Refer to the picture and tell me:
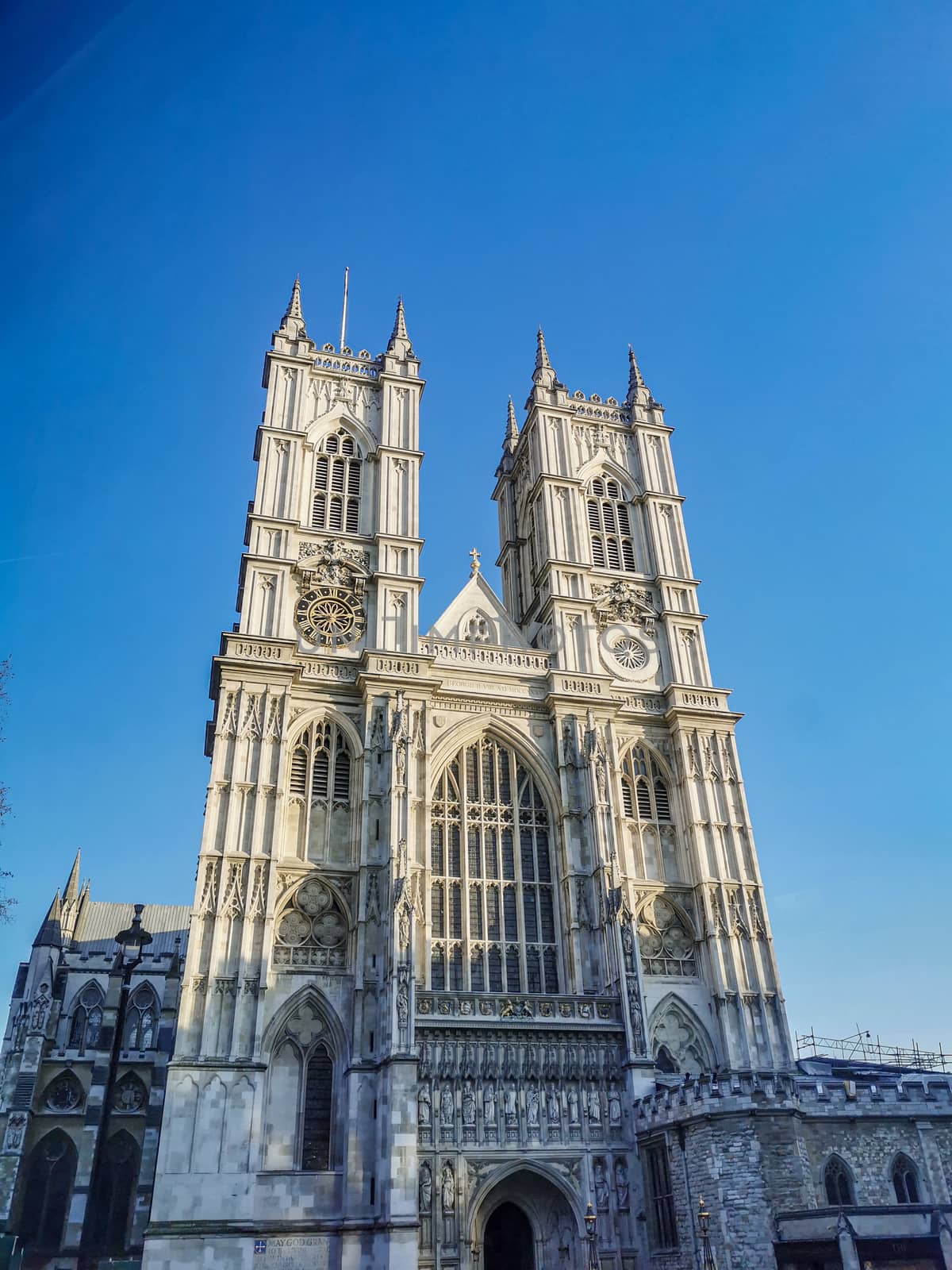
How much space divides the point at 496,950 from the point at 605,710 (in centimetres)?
977

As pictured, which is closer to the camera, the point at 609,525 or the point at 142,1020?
the point at 609,525

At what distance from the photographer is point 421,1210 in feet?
85.0

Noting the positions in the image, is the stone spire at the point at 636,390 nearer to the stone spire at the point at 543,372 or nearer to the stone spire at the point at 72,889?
the stone spire at the point at 543,372

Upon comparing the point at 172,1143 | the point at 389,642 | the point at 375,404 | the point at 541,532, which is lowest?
the point at 172,1143

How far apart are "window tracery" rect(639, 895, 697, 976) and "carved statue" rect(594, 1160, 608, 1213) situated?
674 cm

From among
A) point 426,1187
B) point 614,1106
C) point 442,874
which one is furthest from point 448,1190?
point 442,874

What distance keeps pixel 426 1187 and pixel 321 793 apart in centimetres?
1226

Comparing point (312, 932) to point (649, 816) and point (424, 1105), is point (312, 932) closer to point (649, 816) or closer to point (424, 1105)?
point (424, 1105)

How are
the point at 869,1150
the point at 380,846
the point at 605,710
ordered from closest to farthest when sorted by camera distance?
the point at 869,1150 < the point at 380,846 < the point at 605,710

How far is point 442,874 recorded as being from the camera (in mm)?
32938

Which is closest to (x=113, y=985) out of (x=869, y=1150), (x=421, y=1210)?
(x=421, y=1210)

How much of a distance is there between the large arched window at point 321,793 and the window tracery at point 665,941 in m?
10.5

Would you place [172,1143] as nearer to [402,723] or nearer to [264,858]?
[264,858]

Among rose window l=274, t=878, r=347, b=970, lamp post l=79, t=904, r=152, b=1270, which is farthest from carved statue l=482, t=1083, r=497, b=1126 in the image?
lamp post l=79, t=904, r=152, b=1270
